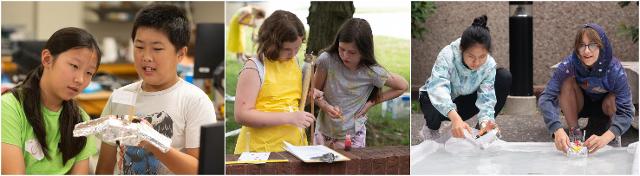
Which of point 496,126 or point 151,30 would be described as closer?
point 151,30

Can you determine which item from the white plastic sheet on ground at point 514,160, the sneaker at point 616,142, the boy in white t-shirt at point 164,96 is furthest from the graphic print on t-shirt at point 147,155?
the sneaker at point 616,142

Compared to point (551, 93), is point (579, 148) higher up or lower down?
lower down

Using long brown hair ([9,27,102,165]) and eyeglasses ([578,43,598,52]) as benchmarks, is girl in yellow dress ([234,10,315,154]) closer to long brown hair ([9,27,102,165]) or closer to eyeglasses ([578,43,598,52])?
long brown hair ([9,27,102,165])

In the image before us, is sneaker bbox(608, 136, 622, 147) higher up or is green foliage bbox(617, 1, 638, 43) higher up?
green foliage bbox(617, 1, 638, 43)

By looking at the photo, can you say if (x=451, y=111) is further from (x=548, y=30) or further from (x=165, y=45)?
(x=165, y=45)

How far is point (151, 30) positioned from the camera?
2533mm

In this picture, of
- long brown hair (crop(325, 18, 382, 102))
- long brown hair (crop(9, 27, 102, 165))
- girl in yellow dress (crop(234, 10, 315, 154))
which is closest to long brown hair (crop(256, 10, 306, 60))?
girl in yellow dress (crop(234, 10, 315, 154))

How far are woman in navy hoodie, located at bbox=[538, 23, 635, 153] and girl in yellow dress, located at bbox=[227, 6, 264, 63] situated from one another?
882mm

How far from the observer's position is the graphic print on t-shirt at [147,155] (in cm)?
257

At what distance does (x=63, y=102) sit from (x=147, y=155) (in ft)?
0.91

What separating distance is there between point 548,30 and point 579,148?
365 millimetres

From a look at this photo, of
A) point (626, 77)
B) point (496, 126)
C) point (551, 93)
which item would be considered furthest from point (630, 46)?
point (496, 126)

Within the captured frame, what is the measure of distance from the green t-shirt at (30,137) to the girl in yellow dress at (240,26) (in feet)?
1.49

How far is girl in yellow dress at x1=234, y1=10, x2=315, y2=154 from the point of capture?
8.26 ft
